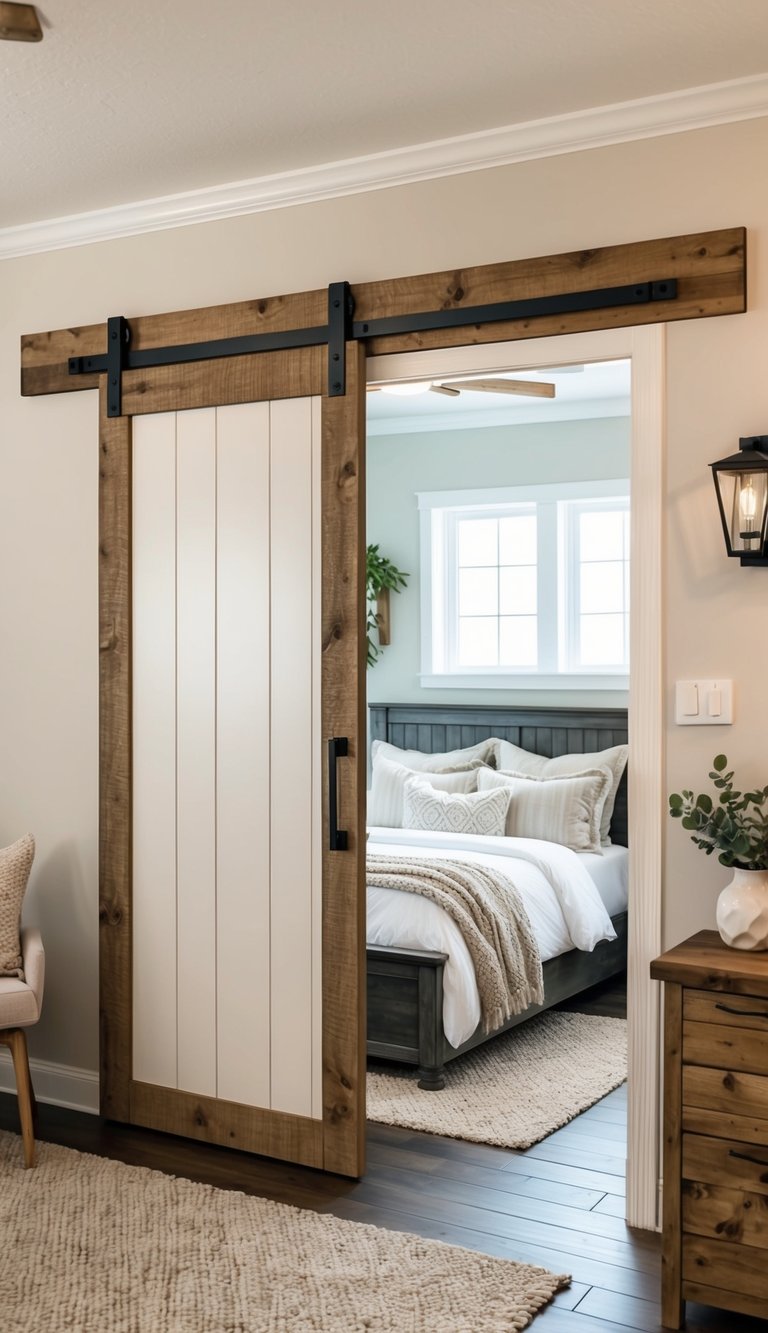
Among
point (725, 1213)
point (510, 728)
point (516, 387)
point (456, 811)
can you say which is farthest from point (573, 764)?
point (725, 1213)

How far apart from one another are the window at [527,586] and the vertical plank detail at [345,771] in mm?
2879

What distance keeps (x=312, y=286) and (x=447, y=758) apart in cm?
317

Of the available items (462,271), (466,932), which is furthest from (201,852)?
(462,271)

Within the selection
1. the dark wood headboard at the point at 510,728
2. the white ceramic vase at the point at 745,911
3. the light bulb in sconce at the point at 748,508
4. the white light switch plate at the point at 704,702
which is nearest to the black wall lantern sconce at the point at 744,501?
the light bulb in sconce at the point at 748,508

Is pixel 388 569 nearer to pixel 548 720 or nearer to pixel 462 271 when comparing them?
pixel 548 720

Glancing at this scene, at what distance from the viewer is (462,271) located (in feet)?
10.9

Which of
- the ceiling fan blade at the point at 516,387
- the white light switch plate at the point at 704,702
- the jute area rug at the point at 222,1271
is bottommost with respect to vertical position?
the jute area rug at the point at 222,1271

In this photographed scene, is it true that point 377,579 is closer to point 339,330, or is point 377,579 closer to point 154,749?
point 154,749

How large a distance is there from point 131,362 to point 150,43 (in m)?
1.17

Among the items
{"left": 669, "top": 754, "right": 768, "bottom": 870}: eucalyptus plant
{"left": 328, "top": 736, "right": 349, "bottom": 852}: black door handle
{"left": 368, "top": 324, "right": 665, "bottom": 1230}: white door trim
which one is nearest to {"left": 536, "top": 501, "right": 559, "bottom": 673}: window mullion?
{"left": 328, "top": 736, "right": 349, "bottom": 852}: black door handle

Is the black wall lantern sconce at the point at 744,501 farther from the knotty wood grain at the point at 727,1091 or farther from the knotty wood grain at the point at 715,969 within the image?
the knotty wood grain at the point at 727,1091

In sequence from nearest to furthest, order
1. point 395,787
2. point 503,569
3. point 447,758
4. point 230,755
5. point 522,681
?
point 230,755 < point 395,787 < point 447,758 < point 522,681 < point 503,569

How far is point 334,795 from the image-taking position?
3406mm

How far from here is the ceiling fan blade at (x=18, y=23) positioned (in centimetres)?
250
